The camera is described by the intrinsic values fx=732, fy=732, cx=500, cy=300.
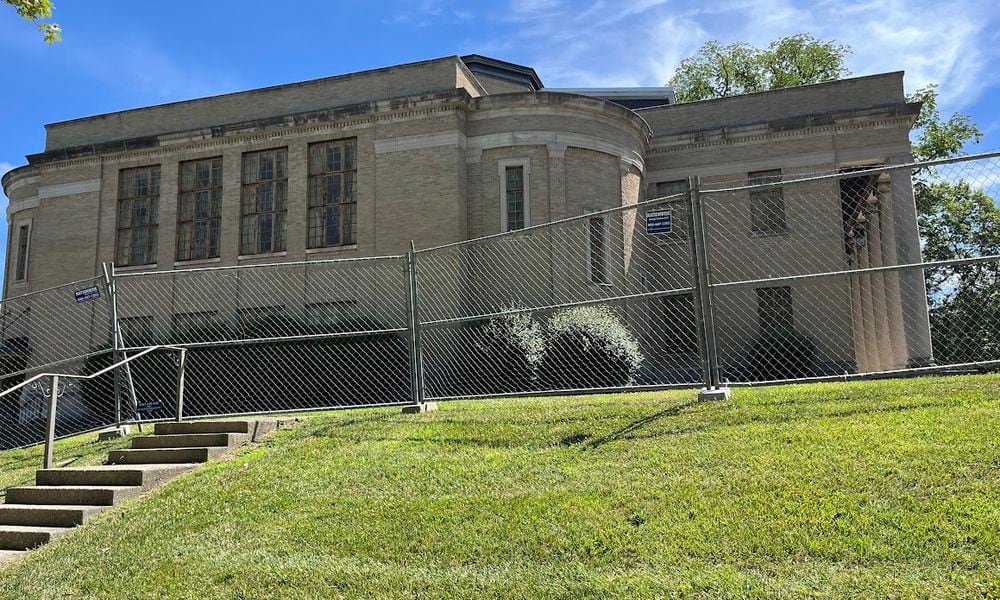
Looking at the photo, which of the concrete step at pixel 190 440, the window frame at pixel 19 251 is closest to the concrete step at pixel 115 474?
the concrete step at pixel 190 440

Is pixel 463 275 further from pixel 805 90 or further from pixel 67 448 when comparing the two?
pixel 805 90

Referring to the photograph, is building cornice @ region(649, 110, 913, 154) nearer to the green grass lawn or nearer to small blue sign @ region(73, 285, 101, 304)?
the green grass lawn

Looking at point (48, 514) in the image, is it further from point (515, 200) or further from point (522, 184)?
point (522, 184)

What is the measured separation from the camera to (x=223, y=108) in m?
23.9

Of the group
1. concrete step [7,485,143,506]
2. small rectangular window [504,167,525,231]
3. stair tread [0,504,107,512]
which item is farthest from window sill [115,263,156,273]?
stair tread [0,504,107,512]

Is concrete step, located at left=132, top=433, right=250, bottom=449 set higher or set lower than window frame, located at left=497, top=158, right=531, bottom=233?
lower

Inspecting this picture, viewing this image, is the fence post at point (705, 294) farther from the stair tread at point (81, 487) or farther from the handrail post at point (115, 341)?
the handrail post at point (115, 341)

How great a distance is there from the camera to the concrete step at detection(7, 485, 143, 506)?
292 inches

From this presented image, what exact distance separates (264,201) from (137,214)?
4857mm

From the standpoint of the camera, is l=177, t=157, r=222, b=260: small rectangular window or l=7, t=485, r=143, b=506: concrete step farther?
l=177, t=157, r=222, b=260: small rectangular window

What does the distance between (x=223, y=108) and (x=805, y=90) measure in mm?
19118

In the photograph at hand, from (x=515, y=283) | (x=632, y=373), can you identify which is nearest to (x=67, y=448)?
(x=632, y=373)

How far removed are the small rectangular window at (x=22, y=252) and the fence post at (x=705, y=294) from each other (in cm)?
2746

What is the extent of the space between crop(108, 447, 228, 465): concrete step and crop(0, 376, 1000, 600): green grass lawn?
0.54m
